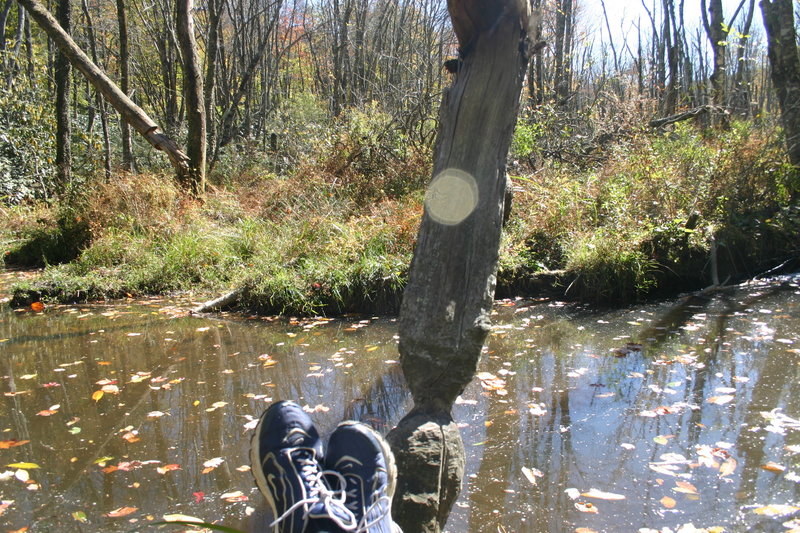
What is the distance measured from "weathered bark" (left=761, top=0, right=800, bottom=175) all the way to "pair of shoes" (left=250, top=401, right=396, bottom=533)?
8.64m

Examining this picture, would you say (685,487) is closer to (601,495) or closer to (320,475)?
(601,495)

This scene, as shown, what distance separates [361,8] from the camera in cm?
2238

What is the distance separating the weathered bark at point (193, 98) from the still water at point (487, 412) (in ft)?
19.6

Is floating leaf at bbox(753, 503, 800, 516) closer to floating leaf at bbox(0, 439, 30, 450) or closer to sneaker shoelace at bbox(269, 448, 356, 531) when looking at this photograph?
sneaker shoelace at bbox(269, 448, 356, 531)

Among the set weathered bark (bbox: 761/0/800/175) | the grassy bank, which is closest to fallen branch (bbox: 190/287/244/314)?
the grassy bank

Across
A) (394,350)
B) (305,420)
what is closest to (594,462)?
(305,420)

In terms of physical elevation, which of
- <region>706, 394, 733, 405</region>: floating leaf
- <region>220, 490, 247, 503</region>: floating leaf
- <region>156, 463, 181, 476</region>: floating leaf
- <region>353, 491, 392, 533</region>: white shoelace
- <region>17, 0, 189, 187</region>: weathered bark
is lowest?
<region>220, 490, 247, 503</region>: floating leaf

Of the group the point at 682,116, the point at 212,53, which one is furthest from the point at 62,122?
the point at 682,116

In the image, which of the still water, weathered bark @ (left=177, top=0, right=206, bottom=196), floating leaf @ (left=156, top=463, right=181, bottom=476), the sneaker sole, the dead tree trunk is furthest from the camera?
weathered bark @ (left=177, top=0, right=206, bottom=196)

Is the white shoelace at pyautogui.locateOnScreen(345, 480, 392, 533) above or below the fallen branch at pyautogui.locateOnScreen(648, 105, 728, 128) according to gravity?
below

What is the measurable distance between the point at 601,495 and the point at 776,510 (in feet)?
2.57

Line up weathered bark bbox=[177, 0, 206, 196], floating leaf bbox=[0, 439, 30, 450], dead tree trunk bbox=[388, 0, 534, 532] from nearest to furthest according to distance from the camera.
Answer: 1. dead tree trunk bbox=[388, 0, 534, 532]
2. floating leaf bbox=[0, 439, 30, 450]
3. weathered bark bbox=[177, 0, 206, 196]

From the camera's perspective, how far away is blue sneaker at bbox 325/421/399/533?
1942 mm

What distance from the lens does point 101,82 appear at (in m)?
11.4
